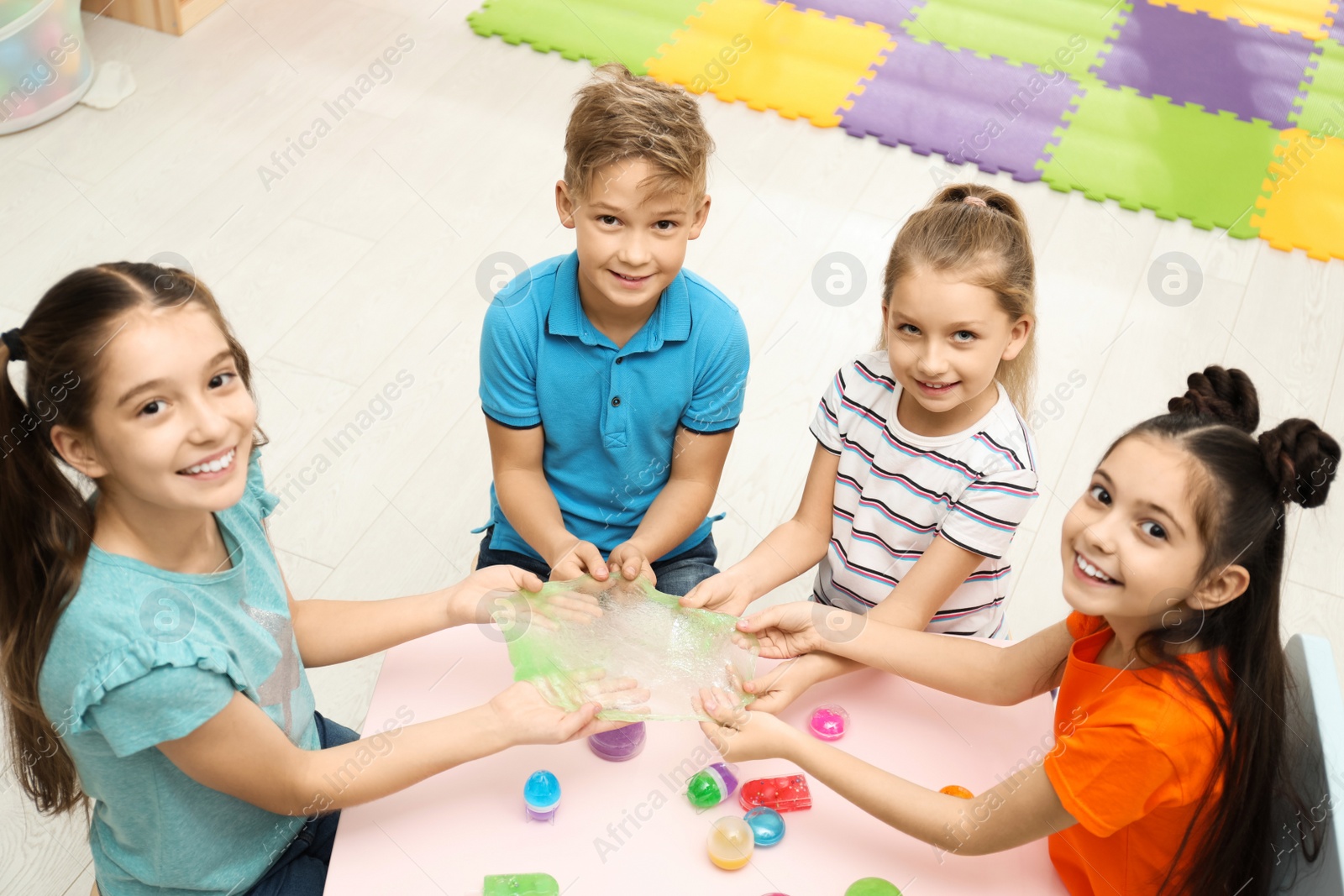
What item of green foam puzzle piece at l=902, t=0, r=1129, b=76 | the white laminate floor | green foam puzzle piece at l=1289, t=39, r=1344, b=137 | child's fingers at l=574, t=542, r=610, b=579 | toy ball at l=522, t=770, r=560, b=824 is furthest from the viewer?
green foam puzzle piece at l=902, t=0, r=1129, b=76

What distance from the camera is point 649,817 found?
112 centimetres

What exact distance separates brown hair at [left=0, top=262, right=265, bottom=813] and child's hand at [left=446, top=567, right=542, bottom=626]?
38 centimetres

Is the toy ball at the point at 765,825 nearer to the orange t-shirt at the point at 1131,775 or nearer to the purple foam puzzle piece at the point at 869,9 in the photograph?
the orange t-shirt at the point at 1131,775

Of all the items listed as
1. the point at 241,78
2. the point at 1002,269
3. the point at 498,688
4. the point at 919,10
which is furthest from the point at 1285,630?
the point at 241,78

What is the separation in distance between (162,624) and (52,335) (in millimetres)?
274

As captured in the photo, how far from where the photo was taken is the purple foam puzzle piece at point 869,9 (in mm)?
3633

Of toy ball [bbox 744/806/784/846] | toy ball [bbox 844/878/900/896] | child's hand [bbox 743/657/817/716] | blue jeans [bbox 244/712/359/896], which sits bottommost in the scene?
blue jeans [bbox 244/712/359/896]

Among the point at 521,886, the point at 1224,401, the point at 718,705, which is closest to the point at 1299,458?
the point at 1224,401

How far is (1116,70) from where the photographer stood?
351 centimetres

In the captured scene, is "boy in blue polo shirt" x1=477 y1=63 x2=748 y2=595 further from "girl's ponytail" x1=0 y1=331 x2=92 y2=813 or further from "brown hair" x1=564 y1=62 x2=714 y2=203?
"girl's ponytail" x1=0 y1=331 x2=92 y2=813

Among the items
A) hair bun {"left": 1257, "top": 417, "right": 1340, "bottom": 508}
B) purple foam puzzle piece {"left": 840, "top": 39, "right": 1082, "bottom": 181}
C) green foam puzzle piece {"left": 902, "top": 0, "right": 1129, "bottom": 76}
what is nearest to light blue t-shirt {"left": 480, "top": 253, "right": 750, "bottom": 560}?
hair bun {"left": 1257, "top": 417, "right": 1340, "bottom": 508}

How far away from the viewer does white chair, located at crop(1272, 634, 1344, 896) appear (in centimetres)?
98

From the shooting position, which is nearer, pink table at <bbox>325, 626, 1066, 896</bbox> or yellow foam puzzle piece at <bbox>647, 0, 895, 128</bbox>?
pink table at <bbox>325, 626, 1066, 896</bbox>

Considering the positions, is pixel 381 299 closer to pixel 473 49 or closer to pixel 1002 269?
pixel 473 49
